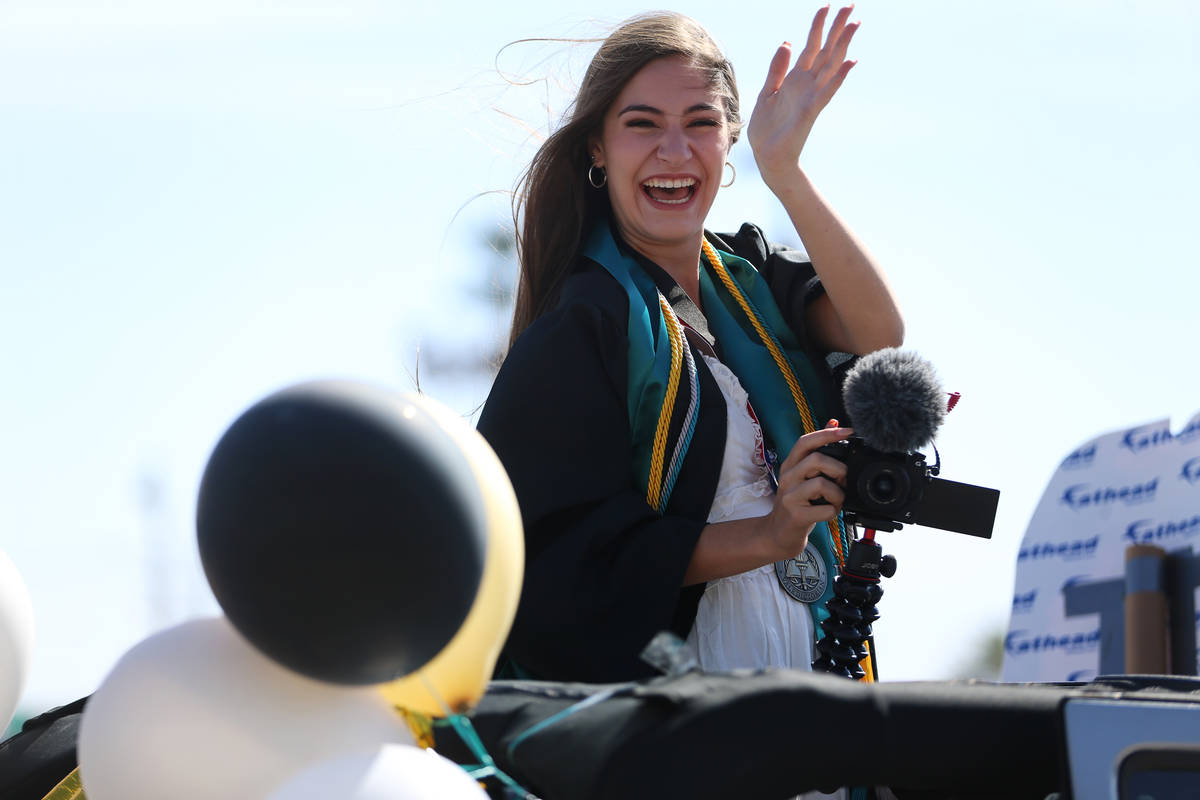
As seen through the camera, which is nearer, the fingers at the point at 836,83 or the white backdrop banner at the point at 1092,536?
the fingers at the point at 836,83

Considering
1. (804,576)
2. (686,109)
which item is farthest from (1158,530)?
(686,109)

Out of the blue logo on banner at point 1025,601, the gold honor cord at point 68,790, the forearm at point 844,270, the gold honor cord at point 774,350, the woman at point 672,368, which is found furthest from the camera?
the blue logo on banner at point 1025,601

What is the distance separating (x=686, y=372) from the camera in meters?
2.95

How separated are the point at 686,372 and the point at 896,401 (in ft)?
1.91

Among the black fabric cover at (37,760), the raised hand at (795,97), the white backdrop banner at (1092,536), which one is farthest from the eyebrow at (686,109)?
the white backdrop banner at (1092,536)

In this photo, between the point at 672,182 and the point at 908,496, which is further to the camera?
the point at 672,182

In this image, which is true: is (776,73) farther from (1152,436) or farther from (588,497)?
(1152,436)

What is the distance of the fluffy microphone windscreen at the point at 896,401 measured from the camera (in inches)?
97.2

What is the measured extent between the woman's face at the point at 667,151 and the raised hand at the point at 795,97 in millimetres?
129

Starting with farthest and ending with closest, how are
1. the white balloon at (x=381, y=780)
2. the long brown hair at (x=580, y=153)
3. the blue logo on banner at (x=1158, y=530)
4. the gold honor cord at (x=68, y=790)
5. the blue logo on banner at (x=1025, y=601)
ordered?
the blue logo on banner at (x=1025, y=601), the blue logo on banner at (x=1158, y=530), the long brown hair at (x=580, y=153), the gold honor cord at (x=68, y=790), the white balloon at (x=381, y=780)

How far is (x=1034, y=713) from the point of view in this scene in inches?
72.4

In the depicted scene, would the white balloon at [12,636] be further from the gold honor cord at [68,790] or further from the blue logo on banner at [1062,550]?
the blue logo on banner at [1062,550]

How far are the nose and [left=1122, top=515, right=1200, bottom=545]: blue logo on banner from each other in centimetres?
415

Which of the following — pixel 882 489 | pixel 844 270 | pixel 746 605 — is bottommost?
pixel 746 605
